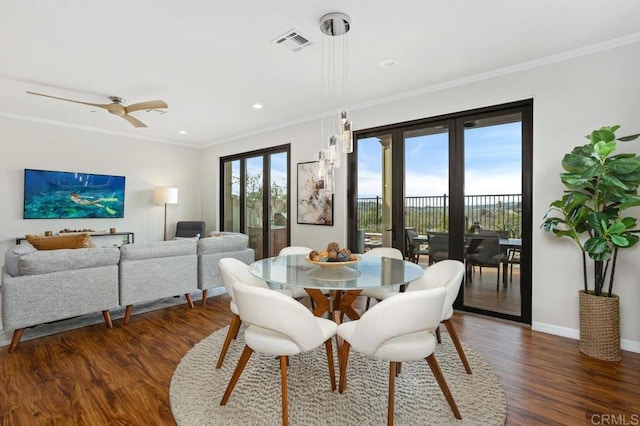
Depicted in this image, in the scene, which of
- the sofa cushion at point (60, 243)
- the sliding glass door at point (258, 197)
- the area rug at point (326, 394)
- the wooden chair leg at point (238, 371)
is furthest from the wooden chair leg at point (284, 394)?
the sliding glass door at point (258, 197)

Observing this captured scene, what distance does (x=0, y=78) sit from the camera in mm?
3551

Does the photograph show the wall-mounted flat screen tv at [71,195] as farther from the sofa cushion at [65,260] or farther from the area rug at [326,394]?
the area rug at [326,394]

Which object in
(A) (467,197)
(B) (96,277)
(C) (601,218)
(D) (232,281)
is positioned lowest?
(B) (96,277)

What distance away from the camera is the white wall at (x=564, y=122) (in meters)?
2.73

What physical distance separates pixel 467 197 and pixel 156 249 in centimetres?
354

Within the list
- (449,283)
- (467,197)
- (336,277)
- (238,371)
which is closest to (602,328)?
(449,283)

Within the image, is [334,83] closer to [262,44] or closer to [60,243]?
[262,44]

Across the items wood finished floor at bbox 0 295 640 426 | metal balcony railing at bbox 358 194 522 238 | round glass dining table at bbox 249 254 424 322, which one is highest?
metal balcony railing at bbox 358 194 522 238

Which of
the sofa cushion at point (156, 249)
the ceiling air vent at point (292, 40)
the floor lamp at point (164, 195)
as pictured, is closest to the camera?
the ceiling air vent at point (292, 40)

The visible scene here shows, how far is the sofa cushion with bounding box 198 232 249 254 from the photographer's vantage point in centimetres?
401

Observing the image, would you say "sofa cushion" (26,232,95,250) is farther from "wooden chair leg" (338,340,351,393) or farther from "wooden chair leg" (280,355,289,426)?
"wooden chair leg" (338,340,351,393)

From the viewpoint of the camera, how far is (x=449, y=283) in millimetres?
2221

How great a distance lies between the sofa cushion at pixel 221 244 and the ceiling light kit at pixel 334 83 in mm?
1879

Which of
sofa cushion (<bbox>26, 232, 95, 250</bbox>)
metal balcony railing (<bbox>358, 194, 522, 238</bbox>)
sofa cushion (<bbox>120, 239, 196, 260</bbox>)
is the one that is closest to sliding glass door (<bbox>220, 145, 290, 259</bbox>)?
metal balcony railing (<bbox>358, 194, 522, 238</bbox>)
